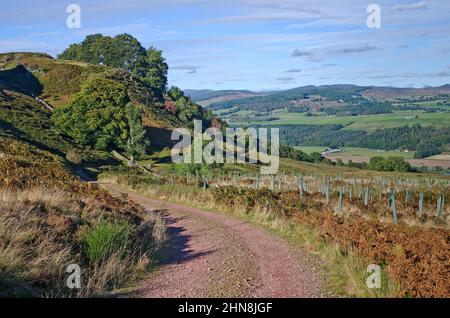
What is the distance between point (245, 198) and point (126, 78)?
8539 centimetres

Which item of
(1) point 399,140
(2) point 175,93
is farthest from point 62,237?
(1) point 399,140

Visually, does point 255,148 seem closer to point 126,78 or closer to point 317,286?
point 126,78

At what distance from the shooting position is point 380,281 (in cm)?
846

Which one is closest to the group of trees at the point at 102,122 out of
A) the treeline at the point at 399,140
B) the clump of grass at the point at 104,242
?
the clump of grass at the point at 104,242

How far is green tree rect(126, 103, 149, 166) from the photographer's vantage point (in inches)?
2315

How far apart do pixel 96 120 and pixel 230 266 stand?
55.2m

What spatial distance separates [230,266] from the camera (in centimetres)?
1010

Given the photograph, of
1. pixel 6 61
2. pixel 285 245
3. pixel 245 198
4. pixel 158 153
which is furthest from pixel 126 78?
pixel 285 245

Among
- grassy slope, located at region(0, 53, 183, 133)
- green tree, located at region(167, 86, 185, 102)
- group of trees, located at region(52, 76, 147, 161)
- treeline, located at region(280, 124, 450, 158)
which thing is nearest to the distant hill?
grassy slope, located at region(0, 53, 183, 133)

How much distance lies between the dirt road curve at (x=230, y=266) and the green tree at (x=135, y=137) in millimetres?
44180

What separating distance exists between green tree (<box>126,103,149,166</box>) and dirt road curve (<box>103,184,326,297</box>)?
44180mm

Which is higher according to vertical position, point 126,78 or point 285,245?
point 126,78

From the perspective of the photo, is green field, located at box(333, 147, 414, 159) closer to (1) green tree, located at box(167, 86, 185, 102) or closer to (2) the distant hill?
(1) green tree, located at box(167, 86, 185, 102)
